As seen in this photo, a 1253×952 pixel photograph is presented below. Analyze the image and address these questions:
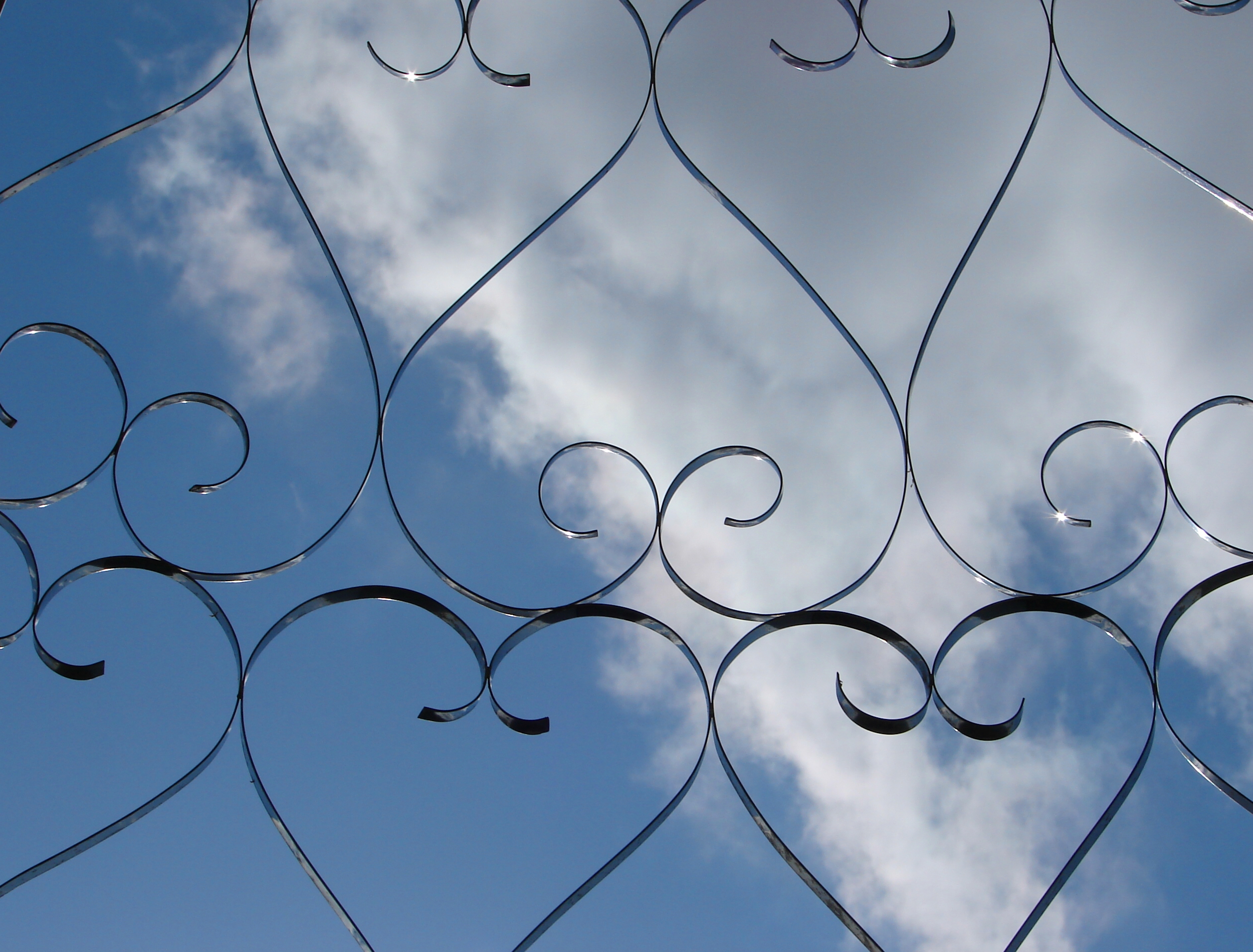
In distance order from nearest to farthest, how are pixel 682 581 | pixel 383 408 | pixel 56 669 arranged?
pixel 56 669 → pixel 682 581 → pixel 383 408

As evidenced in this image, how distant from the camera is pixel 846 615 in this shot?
1.72 meters

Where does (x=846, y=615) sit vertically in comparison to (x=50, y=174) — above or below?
below

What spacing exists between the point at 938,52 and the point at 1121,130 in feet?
1.59

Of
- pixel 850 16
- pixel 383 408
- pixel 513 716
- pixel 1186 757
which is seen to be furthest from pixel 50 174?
pixel 1186 757

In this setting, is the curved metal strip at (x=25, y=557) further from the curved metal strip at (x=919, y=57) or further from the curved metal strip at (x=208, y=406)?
the curved metal strip at (x=919, y=57)

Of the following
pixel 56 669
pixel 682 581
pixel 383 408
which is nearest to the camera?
pixel 56 669

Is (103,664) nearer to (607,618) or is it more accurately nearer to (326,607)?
(326,607)

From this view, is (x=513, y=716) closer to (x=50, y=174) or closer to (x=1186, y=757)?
(x=1186, y=757)

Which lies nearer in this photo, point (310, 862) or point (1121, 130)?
point (310, 862)

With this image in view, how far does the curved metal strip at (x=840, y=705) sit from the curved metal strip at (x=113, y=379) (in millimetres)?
1354

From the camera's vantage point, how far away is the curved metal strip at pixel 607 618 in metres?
1.65

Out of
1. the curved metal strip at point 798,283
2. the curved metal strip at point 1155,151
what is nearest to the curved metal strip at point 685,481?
the curved metal strip at point 798,283

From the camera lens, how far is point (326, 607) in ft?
5.62

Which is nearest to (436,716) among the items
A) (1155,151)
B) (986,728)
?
(986,728)
